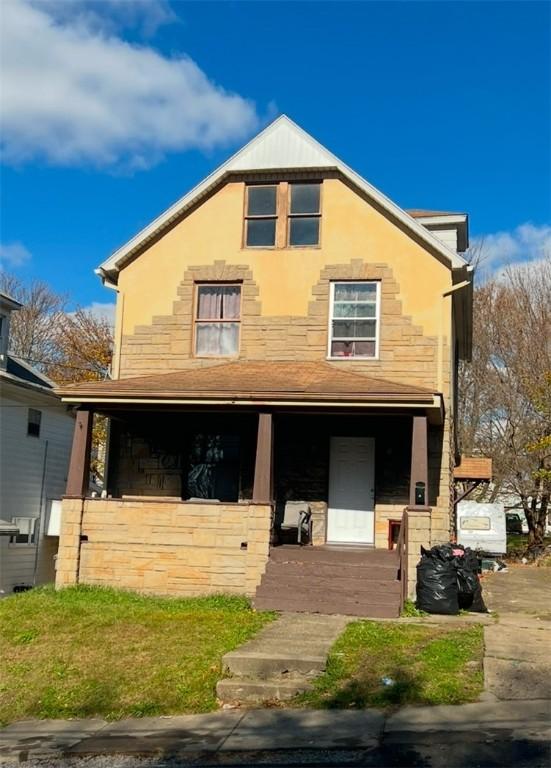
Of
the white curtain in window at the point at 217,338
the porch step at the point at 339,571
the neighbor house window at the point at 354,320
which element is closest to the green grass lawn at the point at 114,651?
the porch step at the point at 339,571

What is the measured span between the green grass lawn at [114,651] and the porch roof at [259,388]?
309 centimetres

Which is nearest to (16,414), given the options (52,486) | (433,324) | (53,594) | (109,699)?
(52,486)

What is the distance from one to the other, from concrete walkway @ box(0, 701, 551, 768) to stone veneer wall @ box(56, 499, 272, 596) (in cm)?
493

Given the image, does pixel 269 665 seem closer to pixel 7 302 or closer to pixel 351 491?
Answer: pixel 351 491

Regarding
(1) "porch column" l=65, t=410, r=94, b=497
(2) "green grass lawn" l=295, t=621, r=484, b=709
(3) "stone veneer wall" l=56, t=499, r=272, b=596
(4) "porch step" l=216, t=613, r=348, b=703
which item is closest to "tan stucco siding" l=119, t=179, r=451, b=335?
(1) "porch column" l=65, t=410, r=94, b=497

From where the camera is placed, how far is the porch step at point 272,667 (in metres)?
7.20

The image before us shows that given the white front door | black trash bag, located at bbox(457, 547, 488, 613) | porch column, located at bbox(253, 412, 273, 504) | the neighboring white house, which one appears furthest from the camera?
the neighboring white house

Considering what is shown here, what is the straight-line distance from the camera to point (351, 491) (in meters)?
14.1

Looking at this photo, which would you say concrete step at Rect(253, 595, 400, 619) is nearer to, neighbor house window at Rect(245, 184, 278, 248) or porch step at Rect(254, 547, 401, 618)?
porch step at Rect(254, 547, 401, 618)

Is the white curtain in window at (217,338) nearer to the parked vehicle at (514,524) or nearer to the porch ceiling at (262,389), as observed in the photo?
the porch ceiling at (262,389)

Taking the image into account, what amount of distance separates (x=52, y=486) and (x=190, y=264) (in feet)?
28.6

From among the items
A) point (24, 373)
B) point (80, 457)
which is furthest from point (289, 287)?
point (24, 373)

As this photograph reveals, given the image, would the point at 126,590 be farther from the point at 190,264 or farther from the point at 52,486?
the point at 52,486

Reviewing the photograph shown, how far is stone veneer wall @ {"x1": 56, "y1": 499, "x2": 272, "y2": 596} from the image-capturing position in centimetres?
1186
